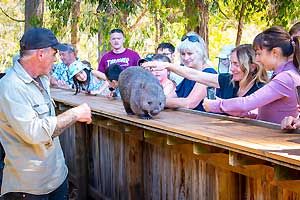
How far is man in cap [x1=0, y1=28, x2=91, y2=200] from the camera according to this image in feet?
11.5

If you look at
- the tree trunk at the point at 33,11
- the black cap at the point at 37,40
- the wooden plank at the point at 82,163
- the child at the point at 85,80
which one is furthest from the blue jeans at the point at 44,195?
the tree trunk at the point at 33,11

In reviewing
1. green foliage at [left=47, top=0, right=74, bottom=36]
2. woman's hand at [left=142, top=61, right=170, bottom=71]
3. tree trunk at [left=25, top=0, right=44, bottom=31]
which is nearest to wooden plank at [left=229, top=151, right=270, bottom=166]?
woman's hand at [left=142, top=61, right=170, bottom=71]

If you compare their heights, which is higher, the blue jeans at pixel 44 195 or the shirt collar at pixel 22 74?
the shirt collar at pixel 22 74

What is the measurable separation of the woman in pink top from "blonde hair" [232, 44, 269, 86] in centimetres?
44

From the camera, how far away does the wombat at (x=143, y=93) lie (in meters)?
4.12

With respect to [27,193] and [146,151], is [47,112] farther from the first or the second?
[146,151]

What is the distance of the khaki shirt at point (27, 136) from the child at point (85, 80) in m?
2.57

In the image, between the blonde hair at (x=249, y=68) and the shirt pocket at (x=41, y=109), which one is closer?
the shirt pocket at (x=41, y=109)

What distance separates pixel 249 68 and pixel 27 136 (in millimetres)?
1748

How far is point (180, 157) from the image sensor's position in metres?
4.61

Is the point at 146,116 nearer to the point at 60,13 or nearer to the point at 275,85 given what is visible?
the point at 275,85

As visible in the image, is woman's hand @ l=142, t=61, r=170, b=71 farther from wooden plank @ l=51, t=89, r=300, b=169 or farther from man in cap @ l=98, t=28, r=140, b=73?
man in cap @ l=98, t=28, r=140, b=73

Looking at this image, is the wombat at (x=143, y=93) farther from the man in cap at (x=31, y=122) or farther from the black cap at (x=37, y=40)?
the black cap at (x=37, y=40)

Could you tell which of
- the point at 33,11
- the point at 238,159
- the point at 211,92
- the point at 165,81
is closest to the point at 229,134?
the point at 238,159
